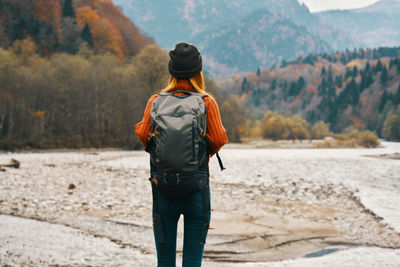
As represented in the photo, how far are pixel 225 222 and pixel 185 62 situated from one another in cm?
575

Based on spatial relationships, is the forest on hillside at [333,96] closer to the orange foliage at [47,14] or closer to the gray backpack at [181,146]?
the orange foliage at [47,14]

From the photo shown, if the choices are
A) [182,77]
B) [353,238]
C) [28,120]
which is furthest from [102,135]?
[182,77]

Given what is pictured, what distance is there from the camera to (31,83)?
112ft

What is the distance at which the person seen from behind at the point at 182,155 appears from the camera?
245cm

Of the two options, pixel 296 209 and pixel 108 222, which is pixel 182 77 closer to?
pixel 108 222

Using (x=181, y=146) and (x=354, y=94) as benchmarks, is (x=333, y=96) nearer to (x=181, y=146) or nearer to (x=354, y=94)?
(x=354, y=94)

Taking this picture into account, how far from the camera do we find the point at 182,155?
96.2 inches

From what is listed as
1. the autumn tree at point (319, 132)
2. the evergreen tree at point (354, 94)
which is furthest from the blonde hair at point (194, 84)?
the evergreen tree at point (354, 94)

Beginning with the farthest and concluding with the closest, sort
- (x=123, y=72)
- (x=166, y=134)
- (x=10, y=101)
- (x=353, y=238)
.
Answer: (x=123, y=72) → (x=10, y=101) → (x=353, y=238) → (x=166, y=134)

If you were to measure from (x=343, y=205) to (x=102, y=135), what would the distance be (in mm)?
29053

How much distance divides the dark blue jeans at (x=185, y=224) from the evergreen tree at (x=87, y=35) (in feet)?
195

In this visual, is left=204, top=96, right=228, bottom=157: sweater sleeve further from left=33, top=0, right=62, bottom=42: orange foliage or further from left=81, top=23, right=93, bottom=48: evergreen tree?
left=33, top=0, right=62, bottom=42: orange foliage

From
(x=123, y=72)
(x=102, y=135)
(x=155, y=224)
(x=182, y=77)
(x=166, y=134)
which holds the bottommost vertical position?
(x=102, y=135)

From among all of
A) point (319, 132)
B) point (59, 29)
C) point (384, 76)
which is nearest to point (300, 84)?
point (384, 76)
